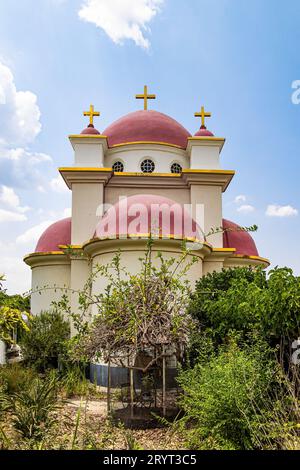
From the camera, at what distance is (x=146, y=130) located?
1753 cm

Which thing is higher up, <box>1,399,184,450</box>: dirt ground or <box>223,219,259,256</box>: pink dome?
<box>223,219,259,256</box>: pink dome

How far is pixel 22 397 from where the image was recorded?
7.19 m

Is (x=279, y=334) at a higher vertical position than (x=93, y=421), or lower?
higher

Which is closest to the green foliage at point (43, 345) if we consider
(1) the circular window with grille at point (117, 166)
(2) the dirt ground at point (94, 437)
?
(2) the dirt ground at point (94, 437)

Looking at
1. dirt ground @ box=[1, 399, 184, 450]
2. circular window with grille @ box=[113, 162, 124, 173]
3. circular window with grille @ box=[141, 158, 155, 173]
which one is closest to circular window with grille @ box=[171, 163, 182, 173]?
circular window with grille @ box=[141, 158, 155, 173]

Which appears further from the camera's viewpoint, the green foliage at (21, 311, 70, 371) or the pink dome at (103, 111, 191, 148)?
the pink dome at (103, 111, 191, 148)

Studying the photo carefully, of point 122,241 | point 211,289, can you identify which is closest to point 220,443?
point 211,289

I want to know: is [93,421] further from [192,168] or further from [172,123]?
[172,123]

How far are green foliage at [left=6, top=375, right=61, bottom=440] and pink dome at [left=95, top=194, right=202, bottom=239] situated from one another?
5.36 metres

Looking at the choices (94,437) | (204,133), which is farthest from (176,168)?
(94,437)

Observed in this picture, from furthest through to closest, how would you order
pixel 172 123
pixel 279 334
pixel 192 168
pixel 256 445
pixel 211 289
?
pixel 172 123
pixel 192 168
pixel 211 289
pixel 279 334
pixel 256 445

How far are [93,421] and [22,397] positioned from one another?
153 centimetres

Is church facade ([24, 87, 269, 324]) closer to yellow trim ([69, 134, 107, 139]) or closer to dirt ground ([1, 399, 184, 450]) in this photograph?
yellow trim ([69, 134, 107, 139])

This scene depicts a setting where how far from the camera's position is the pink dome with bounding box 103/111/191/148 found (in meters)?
17.4
